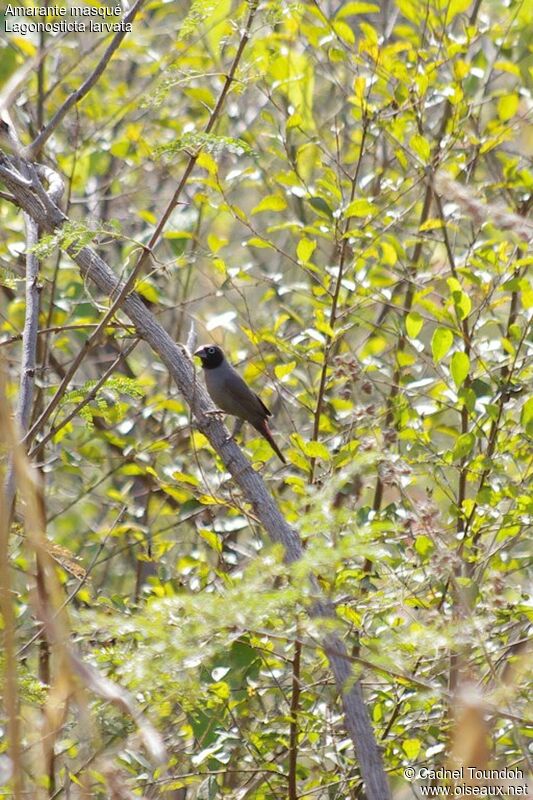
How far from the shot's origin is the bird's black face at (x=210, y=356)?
5676 millimetres

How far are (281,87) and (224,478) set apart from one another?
1985mm

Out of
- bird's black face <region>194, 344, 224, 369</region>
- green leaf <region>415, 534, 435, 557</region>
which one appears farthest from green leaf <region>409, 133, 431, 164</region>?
bird's black face <region>194, 344, 224, 369</region>

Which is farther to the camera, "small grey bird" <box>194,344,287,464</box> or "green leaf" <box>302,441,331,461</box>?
"small grey bird" <box>194,344,287,464</box>

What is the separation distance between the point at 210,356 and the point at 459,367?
2.56 m

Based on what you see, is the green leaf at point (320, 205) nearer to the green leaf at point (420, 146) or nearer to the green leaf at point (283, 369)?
the green leaf at point (420, 146)

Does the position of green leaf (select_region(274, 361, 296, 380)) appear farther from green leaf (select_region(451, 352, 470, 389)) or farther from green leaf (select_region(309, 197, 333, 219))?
green leaf (select_region(451, 352, 470, 389))

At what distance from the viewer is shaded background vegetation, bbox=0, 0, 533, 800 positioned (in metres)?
2.56

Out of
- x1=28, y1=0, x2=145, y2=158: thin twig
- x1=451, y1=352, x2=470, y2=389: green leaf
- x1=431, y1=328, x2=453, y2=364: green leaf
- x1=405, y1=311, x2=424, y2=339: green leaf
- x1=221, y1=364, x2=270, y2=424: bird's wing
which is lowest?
x1=451, y1=352, x2=470, y2=389: green leaf

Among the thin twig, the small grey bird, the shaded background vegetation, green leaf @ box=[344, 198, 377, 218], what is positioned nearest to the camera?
the thin twig

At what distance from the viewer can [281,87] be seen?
16.0 ft

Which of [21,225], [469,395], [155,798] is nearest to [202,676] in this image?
[155,798]

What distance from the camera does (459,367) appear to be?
3391mm

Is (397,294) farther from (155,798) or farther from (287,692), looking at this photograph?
(155,798)

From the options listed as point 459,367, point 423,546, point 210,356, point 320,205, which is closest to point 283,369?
point 320,205
